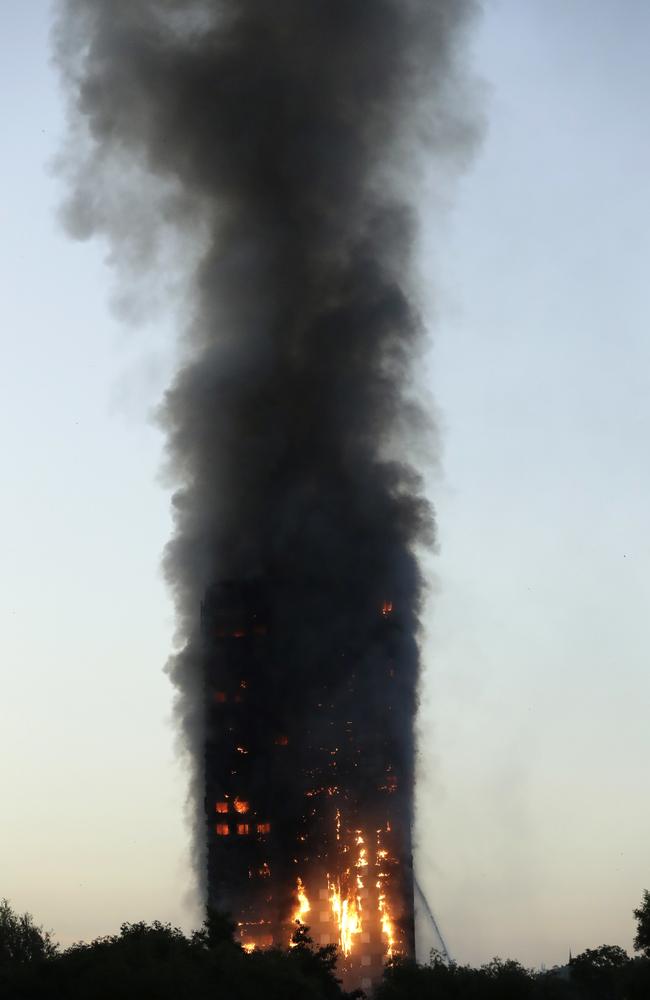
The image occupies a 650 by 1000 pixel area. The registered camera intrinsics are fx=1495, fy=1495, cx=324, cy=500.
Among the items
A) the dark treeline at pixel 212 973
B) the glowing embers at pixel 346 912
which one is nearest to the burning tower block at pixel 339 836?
the glowing embers at pixel 346 912

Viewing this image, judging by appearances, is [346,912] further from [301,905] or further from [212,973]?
[212,973]

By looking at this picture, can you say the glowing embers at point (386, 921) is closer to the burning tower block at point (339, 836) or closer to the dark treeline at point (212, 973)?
the burning tower block at point (339, 836)

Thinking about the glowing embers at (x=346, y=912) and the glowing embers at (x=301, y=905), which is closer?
the glowing embers at (x=346, y=912)

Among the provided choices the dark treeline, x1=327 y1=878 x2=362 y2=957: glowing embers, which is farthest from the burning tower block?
the dark treeline

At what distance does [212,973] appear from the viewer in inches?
4975

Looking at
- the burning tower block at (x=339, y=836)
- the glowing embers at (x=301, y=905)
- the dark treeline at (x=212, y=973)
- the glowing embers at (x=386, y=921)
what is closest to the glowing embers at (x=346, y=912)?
the burning tower block at (x=339, y=836)

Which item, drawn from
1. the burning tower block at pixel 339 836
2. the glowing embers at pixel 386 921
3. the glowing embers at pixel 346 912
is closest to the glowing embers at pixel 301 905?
the burning tower block at pixel 339 836

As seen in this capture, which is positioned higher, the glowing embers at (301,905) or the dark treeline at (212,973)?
the glowing embers at (301,905)

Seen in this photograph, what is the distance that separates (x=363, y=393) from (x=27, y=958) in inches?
3354

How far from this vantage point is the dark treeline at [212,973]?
115 m

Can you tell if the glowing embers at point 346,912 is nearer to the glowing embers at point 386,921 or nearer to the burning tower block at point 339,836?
the burning tower block at point 339,836

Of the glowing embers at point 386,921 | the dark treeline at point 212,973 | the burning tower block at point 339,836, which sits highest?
the burning tower block at point 339,836

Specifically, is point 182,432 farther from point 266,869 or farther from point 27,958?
point 27,958

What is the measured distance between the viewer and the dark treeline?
115 m
